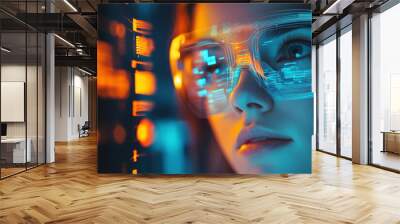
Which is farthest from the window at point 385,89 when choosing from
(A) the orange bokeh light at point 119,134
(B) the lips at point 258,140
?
(A) the orange bokeh light at point 119,134

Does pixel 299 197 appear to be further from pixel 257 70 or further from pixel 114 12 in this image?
pixel 114 12

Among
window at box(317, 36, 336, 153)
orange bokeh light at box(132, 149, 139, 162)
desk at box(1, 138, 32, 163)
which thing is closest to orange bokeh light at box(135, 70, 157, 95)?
orange bokeh light at box(132, 149, 139, 162)

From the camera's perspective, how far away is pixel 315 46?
11.3m

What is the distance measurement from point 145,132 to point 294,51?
10.3 feet

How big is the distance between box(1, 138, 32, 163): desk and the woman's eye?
541 cm

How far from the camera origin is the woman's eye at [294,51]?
21.0ft

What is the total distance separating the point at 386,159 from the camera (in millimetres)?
7957

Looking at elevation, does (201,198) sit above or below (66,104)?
below

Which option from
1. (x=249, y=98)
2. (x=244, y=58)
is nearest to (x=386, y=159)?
(x=249, y=98)

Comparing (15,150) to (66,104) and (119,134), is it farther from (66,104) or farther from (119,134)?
(66,104)

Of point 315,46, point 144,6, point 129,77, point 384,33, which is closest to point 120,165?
point 129,77

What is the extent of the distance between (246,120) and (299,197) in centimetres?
189

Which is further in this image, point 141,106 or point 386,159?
point 386,159

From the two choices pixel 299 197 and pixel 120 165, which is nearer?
pixel 299 197
